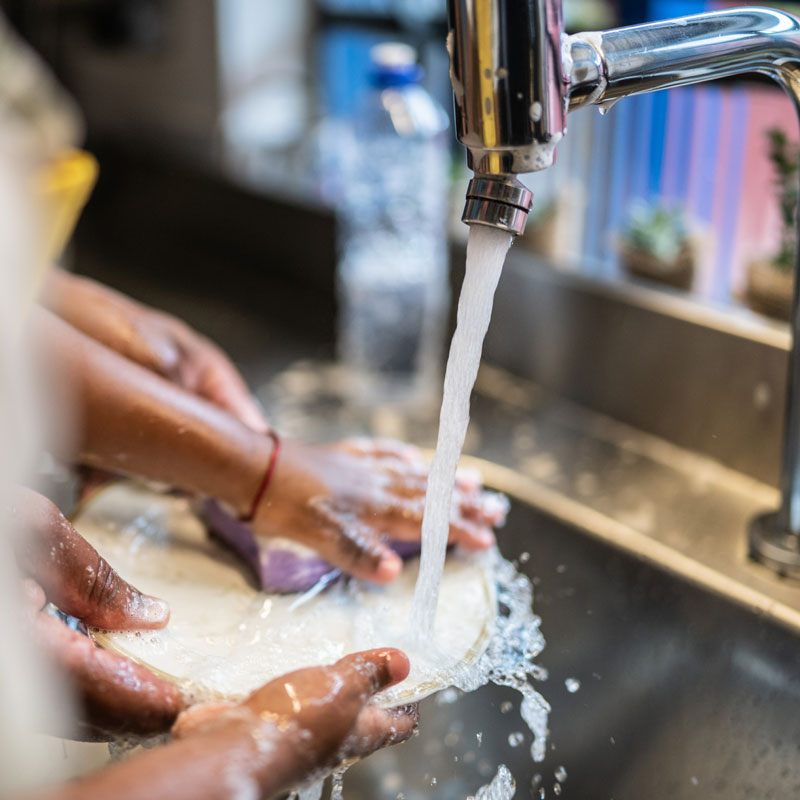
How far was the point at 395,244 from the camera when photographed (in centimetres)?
120

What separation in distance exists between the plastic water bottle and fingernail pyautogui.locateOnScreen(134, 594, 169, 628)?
0.55 metres

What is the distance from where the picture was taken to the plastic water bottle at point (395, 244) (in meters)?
1.10

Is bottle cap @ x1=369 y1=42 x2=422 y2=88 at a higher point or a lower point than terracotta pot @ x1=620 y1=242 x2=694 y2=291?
higher

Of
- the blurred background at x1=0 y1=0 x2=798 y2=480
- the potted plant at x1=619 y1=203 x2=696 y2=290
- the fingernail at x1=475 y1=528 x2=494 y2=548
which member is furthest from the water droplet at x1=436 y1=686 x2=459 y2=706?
the potted plant at x1=619 y1=203 x2=696 y2=290

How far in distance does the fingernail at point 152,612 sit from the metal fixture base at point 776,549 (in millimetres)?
455

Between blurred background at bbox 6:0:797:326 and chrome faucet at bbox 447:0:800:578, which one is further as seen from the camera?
blurred background at bbox 6:0:797:326

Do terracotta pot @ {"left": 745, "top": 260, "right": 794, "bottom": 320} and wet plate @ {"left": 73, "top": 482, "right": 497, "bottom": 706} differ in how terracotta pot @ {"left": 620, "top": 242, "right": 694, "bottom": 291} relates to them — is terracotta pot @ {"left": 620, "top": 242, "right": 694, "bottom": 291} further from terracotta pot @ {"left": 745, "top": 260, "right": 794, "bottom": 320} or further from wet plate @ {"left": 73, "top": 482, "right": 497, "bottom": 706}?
wet plate @ {"left": 73, "top": 482, "right": 497, "bottom": 706}

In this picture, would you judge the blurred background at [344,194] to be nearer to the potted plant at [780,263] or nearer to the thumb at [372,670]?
the potted plant at [780,263]

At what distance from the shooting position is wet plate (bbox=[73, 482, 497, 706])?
51 cm

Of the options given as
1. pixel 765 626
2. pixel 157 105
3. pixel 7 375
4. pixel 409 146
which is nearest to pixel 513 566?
pixel 765 626

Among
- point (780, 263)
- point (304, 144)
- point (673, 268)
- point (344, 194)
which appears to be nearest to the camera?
point (780, 263)

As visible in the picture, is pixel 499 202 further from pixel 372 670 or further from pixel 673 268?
pixel 673 268

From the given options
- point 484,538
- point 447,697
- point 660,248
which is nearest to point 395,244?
point 660,248

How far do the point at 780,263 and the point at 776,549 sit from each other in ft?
0.94
